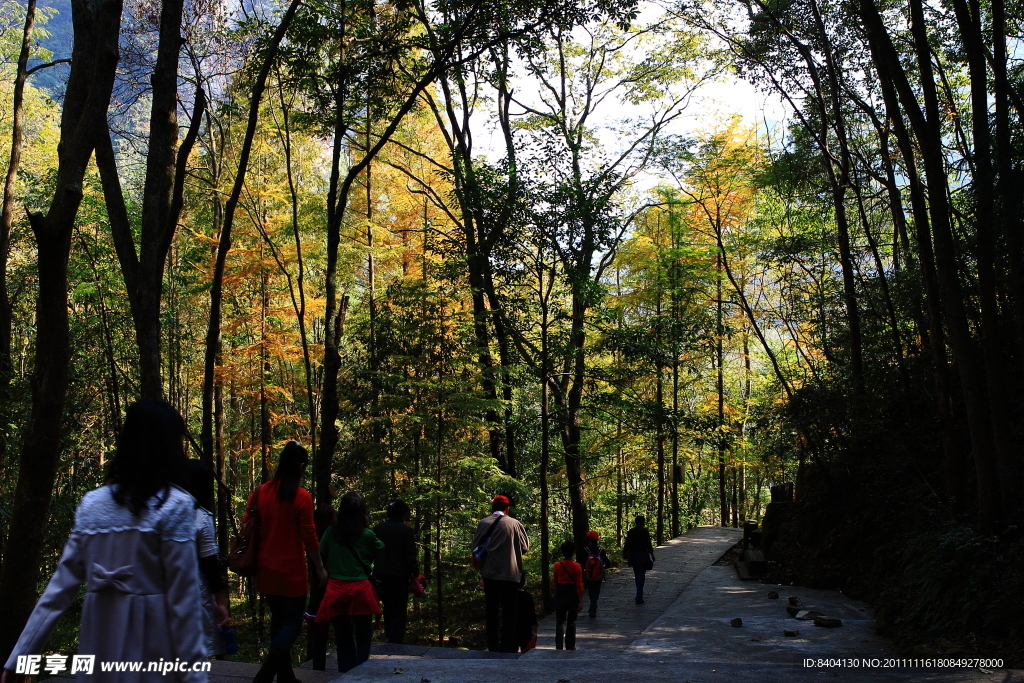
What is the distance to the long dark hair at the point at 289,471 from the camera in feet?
12.8

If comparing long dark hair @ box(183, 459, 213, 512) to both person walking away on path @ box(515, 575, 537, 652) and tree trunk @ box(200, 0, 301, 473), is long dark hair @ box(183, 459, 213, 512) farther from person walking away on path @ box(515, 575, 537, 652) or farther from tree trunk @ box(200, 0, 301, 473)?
tree trunk @ box(200, 0, 301, 473)

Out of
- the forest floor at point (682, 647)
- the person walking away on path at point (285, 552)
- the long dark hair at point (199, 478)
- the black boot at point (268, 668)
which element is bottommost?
the forest floor at point (682, 647)

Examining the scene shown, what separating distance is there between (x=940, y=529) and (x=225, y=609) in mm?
8854

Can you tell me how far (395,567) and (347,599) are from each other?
5.04 feet

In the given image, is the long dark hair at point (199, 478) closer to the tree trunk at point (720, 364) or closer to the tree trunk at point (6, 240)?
the tree trunk at point (6, 240)

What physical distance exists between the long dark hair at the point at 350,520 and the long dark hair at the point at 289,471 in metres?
0.73

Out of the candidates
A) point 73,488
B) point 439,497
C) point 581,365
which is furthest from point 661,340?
point 73,488

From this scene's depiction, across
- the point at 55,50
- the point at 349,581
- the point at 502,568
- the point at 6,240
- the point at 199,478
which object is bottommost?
the point at 502,568

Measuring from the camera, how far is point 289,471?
12.9 ft

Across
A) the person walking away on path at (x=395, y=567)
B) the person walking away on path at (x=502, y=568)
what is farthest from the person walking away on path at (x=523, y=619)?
the person walking away on path at (x=395, y=567)

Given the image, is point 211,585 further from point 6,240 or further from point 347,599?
point 6,240

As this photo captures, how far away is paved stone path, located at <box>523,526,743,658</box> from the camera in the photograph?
29.1ft

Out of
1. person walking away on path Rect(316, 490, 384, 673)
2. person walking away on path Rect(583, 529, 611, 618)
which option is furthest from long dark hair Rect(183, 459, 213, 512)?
person walking away on path Rect(583, 529, 611, 618)

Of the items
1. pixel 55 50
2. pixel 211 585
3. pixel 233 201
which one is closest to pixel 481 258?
pixel 233 201
